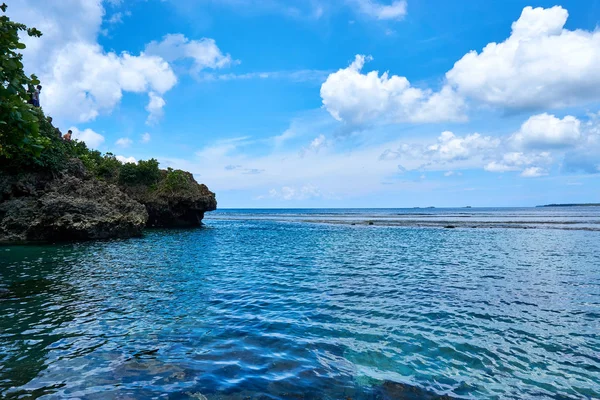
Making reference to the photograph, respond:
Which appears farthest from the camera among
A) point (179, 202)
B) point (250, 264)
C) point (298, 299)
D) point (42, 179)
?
point (179, 202)

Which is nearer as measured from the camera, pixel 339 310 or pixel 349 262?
pixel 339 310

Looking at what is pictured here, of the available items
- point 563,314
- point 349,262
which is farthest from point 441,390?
point 349,262

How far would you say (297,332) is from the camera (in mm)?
11453

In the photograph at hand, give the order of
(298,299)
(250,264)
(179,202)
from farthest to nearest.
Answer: (179,202)
(250,264)
(298,299)

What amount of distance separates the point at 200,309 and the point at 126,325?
116 inches

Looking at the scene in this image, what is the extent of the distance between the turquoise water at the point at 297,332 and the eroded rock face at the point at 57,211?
545 inches

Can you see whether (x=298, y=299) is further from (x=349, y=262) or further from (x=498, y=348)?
(x=349, y=262)

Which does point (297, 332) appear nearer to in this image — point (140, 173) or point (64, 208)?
point (64, 208)

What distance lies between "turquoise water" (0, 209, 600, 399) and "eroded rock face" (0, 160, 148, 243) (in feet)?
45.4

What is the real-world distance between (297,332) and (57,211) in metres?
35.2

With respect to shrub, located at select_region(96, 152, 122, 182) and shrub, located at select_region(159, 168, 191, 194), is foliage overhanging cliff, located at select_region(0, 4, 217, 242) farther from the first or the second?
shrub, located at select_region(159, 168, 191, 194)

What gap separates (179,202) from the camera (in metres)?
65.9

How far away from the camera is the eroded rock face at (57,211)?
3431cm

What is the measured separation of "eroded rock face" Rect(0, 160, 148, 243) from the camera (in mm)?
34312
